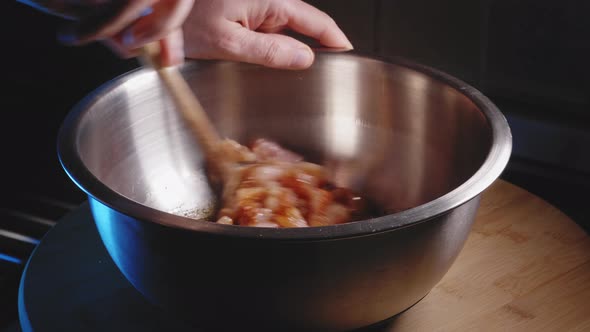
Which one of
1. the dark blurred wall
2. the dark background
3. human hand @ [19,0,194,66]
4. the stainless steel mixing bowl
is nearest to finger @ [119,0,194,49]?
human hand @ [19,0,194,66]

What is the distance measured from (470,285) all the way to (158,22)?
1.17ft

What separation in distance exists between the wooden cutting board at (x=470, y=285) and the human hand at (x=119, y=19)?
0.68 feet

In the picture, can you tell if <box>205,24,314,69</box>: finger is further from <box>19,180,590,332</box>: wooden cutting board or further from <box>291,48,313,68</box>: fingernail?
<box>19,180,590,332</box>: wooden cutting board

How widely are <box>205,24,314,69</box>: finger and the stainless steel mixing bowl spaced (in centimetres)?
4

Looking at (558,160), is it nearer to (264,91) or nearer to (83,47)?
(264,91)

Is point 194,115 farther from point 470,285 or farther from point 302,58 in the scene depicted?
point 470,285

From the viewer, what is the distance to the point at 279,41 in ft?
2.43

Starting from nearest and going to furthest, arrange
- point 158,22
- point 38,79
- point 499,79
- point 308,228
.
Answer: point 308,228 → point 158,22 → point 499,79 → point 38,79

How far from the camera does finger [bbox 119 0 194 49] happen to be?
22.2 inches

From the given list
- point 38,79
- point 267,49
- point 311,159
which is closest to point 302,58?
point 267,49

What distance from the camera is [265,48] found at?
0.74 m

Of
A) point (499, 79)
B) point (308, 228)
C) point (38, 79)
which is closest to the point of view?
point (308, 228)

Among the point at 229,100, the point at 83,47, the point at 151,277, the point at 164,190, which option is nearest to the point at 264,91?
the point at 229,100

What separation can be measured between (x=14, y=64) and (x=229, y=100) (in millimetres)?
564
